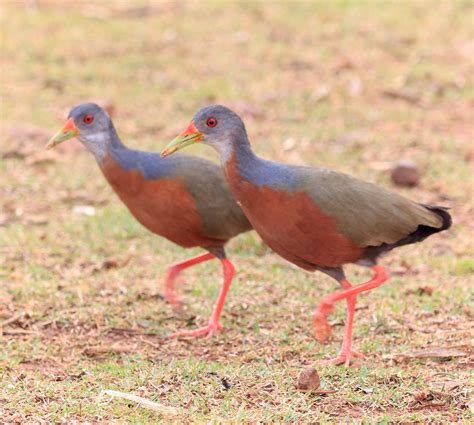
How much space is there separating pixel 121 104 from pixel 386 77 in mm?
3346

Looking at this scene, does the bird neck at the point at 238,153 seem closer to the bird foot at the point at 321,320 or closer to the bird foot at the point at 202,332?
the bird foot at the point at 321,320

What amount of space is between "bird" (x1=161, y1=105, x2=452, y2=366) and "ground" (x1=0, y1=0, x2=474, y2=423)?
0.55 m

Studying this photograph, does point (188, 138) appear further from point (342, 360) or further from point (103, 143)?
point (342, 360)

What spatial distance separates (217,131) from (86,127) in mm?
1257

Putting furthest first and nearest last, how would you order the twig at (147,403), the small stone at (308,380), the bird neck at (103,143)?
1. the bird neck at (103,143)
2. the small stone at (308,380)
3. the twig at (147,403)

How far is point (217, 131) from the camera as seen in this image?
6.15 meters

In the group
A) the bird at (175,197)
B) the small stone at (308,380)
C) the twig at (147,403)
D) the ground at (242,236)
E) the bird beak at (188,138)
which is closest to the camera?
the twig at (147,403)

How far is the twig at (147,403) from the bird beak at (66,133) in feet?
7.63

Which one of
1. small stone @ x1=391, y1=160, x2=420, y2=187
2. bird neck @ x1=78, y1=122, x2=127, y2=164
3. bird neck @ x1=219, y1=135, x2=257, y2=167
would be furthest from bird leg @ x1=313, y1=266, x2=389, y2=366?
small stone @ x1=391, y1=160, x2=420, y2=187

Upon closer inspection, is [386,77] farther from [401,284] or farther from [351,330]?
[351,330]

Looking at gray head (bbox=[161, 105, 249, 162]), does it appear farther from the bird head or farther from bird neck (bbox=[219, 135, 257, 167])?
the bird head

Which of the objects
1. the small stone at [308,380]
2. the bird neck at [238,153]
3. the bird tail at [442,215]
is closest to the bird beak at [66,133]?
the bird neck at [238,153]

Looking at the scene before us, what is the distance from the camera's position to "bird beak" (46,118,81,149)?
6.97 metres

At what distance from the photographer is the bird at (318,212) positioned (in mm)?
5832
